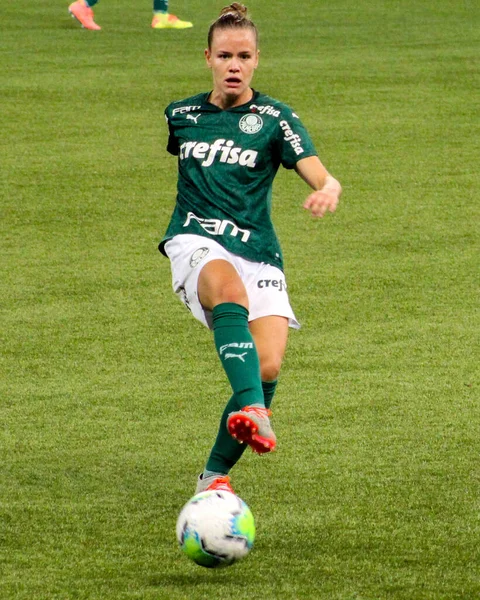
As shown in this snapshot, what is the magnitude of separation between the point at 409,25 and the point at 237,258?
465 inches

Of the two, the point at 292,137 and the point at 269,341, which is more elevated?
the point at 292,137

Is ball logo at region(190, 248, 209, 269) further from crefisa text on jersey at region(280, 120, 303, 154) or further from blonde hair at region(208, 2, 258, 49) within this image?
blonde hair at region(208, 2, 258, 49)

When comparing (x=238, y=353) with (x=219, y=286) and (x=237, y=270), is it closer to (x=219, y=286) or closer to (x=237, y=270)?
(x=219, y=286)

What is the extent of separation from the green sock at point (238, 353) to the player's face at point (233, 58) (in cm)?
81

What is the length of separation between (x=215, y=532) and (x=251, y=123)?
148 cm

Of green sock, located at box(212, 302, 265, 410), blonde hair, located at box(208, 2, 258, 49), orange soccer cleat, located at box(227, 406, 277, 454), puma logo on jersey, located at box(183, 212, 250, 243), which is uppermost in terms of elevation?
blonde hair, located at box(208, 2, 258, 49)

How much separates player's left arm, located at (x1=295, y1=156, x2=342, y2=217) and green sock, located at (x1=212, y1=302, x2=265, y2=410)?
1.37 feet

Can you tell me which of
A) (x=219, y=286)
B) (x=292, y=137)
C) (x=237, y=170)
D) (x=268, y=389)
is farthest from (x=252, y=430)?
(x=292, y=137)

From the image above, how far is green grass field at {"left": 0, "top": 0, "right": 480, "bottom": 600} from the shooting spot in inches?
157

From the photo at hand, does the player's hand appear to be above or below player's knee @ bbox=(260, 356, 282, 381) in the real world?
above

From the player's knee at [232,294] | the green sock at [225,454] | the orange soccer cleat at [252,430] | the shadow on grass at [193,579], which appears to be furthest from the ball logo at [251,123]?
the shadow on grass at [193,579]

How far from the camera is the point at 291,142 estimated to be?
4383mm

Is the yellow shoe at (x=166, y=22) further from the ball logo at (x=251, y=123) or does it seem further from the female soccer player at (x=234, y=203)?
the ball logo at (x=251, y=123)

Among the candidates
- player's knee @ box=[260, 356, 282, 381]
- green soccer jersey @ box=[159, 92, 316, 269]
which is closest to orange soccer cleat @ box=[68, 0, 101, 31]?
green soccer jersey @ box=[159, 92, 316, 269]
